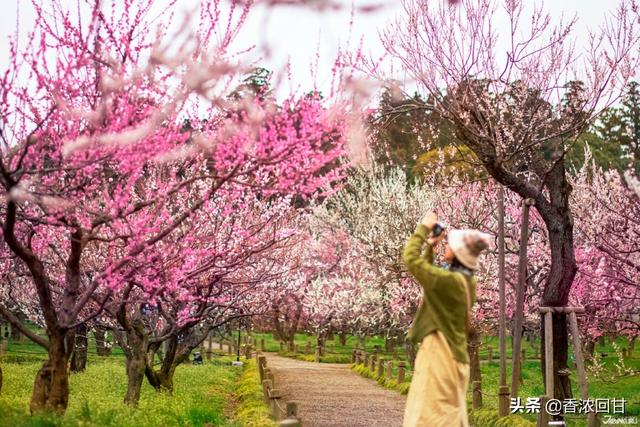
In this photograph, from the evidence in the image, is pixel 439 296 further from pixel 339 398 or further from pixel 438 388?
pixel 339 398

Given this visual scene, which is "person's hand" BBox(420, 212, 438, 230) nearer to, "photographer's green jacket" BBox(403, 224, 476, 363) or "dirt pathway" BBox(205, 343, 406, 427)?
"photographer's green jacket" BBox(403, 224, 476, 363)

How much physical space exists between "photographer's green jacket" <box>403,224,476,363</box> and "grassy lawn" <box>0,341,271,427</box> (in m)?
3.58

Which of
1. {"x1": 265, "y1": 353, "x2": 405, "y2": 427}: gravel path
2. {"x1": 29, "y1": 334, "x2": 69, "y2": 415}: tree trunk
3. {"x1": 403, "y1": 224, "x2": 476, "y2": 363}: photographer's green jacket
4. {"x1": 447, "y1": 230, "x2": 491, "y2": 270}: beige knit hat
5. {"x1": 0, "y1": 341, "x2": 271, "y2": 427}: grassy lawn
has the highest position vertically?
{"x1": 447, "y1": 230, "x2": 491, "y2": 270}: beige knit hat

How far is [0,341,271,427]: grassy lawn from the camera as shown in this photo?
8781 mm

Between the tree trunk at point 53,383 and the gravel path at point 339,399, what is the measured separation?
7153 mm

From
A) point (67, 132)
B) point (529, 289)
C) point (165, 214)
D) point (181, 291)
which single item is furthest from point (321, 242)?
point (67, 132)

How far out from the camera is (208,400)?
16.9m

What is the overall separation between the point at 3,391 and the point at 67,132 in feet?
29.2

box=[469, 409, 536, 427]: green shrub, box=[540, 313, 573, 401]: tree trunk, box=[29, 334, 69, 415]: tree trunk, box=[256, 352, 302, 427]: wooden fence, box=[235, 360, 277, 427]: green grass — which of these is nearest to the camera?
box=[256, 352, 302, 427]: wooden fence

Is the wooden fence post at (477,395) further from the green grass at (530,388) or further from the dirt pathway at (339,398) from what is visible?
the dirt pathway at (339,398)

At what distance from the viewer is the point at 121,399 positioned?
15.7 m

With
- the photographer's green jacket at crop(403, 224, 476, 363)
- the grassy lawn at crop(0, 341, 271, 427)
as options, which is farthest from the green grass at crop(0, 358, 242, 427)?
the photographer's green jacket at crop(403, 224, 476, 363)

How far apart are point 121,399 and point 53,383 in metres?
6.94

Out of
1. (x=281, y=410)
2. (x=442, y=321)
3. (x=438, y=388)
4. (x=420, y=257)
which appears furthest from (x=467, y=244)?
(x=281, y=410)
